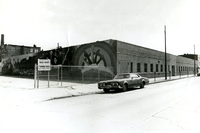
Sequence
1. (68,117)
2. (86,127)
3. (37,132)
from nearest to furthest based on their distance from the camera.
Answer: (37,132) → (86,127) → (68,117)

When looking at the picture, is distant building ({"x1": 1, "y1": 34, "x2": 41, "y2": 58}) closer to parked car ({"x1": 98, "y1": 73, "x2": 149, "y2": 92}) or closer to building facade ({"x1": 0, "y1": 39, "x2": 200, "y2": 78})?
building facade ({"x1": 0, "y1": 39, "x2": 200, "y2": 78})

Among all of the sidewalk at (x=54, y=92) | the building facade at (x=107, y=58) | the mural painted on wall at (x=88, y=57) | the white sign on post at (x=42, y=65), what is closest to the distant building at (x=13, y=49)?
the mural painted on wall at (x=88, y=57)

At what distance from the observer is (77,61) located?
26.7 m

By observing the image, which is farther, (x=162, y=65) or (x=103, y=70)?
(x=162, y=65)

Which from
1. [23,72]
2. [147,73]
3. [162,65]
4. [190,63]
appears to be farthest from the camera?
[190,63]

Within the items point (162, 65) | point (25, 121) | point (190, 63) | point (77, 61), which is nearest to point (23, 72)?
point (77, 61)

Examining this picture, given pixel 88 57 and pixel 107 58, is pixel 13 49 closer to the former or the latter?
pixel 88 57

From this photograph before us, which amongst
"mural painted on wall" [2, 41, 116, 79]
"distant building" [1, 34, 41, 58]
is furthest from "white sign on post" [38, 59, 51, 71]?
"distant building" [1, 34, 41, 58]

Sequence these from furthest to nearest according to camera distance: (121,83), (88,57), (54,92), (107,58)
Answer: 1. (88,57)
2. (107,58)
3. (121,83)
4. (54,92)

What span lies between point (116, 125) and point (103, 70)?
1778cm

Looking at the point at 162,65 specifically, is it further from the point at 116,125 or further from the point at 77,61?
the point at 116,125

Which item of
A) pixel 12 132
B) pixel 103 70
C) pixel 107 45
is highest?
pixel 107 45

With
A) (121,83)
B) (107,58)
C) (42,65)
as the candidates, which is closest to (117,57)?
(107,58)

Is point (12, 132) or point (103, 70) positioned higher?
point (103, 70)
